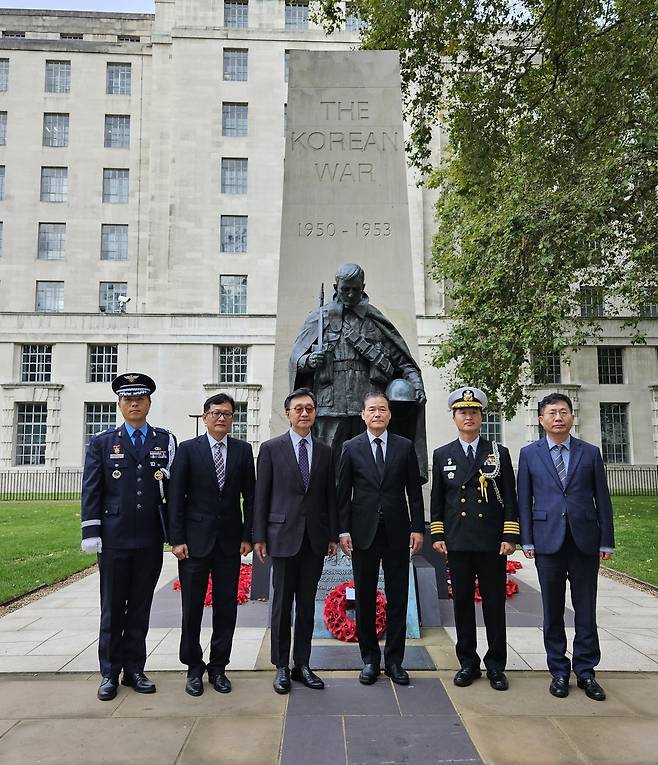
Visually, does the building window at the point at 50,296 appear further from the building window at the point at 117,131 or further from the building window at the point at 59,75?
the building window at the point at 59,75

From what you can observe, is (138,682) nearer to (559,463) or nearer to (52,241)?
(559,463)

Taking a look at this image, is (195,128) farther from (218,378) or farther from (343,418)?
(343,418)

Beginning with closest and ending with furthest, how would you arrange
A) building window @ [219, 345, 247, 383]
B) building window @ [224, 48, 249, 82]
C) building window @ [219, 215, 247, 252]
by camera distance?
building window @ [219, 345, 247, 383], building window @ [219, 215, 247, 252], building window @ [224, 48, 249, 82]

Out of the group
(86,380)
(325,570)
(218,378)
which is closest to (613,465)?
(218,378)

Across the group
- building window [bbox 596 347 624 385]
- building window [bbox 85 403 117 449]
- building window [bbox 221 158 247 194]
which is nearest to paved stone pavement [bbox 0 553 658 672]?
building window [bbox 85 403 117 449]

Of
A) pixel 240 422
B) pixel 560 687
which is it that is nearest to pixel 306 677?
pixel 560 687

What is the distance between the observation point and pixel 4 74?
118 ft

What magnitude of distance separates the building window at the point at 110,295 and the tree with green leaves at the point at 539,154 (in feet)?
73.2

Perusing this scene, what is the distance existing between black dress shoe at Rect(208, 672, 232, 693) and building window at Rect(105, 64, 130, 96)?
1487 inches

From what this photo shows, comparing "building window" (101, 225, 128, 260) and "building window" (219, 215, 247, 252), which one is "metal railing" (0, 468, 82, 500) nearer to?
"building window" (101, 225, 128, 260)

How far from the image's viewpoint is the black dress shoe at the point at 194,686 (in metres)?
4.62

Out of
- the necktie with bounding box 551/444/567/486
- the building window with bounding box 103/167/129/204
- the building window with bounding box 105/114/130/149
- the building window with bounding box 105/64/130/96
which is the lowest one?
the necktie with bounding box 551/444/567/486

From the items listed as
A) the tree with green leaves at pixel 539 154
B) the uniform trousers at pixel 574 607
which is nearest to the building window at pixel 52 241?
the tree with green leaves at pixel 539 154

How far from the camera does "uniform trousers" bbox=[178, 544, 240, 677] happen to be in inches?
188
